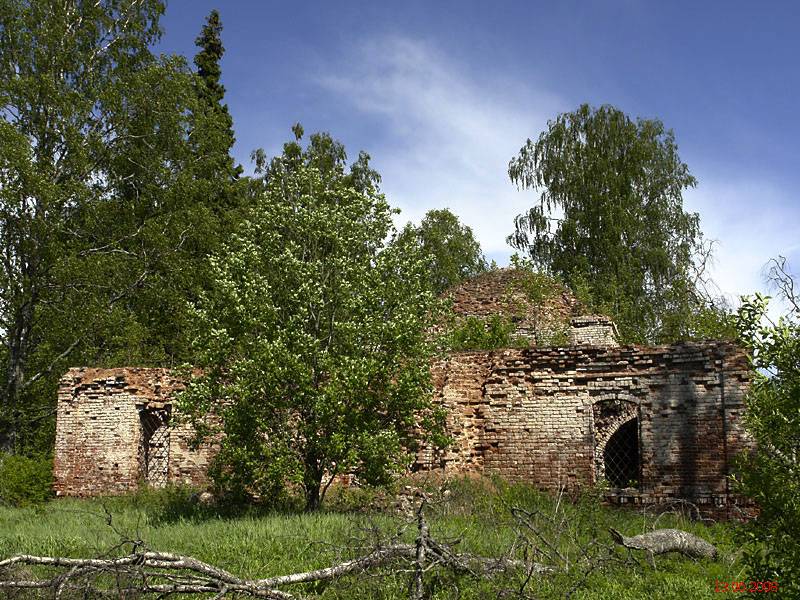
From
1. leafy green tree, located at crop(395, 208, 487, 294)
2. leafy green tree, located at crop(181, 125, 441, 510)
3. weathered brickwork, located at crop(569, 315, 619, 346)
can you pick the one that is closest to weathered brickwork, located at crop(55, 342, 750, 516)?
leafy green tree, located at crop(181, 125, 441, 510)

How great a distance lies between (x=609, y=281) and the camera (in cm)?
2750

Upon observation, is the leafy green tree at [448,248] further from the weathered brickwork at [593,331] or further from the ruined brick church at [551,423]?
the ruined brick church at [551,423]

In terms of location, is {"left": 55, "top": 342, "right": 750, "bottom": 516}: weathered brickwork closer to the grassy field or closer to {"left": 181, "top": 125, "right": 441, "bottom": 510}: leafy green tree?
the grassy field

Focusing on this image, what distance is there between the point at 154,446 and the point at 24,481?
249cm

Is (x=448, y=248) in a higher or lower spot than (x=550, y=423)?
higher

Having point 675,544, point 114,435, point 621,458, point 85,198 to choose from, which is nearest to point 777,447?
point 675,544

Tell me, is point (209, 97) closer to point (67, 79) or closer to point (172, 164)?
point (172, 164)

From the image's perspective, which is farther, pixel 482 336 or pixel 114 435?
pixel 482 336

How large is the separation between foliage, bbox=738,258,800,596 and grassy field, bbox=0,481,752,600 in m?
2.22

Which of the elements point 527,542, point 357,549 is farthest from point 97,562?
point 527,542

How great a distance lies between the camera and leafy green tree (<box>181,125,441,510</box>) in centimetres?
1145

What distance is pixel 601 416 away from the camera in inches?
555

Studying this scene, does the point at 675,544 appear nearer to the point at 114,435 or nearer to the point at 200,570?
the point at 200,570

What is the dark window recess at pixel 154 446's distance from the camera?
15.8 meters
